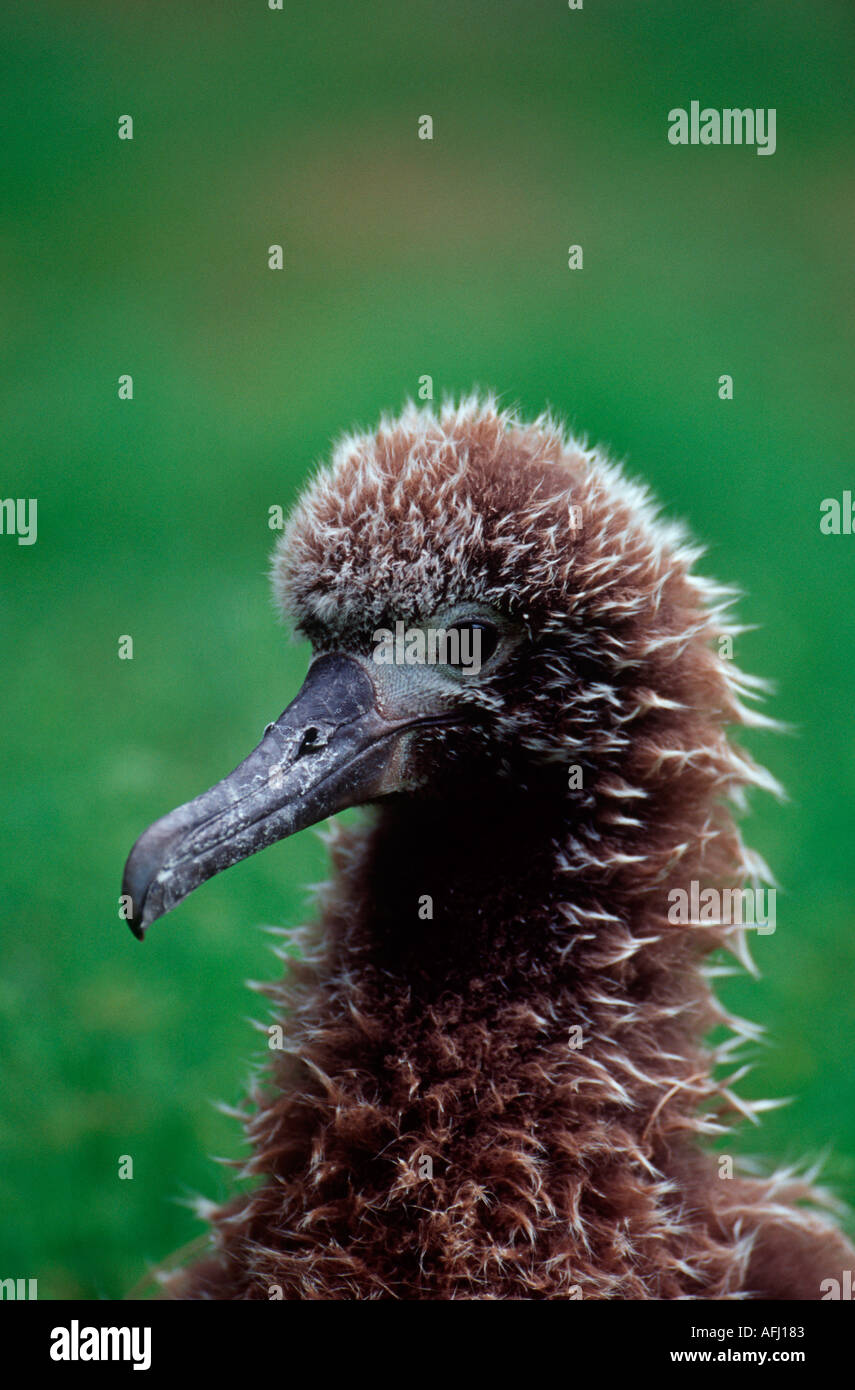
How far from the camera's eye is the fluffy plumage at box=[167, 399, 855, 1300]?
2338mm

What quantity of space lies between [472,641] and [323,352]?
14.7 ft

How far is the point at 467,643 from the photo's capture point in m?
2.38

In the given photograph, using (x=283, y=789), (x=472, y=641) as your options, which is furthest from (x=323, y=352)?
(x=283, y=789)

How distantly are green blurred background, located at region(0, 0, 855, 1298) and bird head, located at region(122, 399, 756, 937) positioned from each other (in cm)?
164

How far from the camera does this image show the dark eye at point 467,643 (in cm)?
238

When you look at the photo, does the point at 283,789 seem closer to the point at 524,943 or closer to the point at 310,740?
the point at 310,740

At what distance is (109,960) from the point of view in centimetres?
392

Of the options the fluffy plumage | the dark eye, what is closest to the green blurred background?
the fluffy plumage

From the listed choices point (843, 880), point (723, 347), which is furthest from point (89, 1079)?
point (723, 347)

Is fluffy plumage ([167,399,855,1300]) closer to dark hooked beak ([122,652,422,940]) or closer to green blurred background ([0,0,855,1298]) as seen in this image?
dark hooked beak ([122,652,422,940])

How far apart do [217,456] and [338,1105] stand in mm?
4236

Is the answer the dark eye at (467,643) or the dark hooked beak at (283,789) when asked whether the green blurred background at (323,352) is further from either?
the dark eye at (467,643)

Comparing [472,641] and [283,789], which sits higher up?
[472,641]
